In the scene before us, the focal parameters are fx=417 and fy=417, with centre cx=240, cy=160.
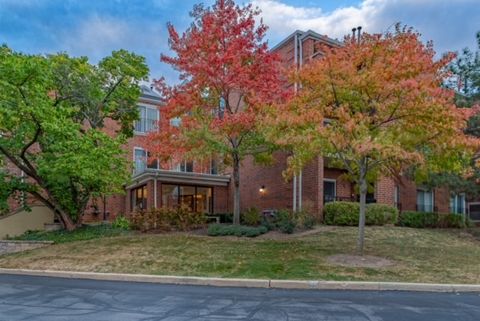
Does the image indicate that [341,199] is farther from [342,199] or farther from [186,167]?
[186,167]

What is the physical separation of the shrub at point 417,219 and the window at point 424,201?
3291 mm

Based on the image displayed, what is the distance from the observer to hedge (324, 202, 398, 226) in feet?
59.1

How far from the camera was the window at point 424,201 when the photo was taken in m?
23.9

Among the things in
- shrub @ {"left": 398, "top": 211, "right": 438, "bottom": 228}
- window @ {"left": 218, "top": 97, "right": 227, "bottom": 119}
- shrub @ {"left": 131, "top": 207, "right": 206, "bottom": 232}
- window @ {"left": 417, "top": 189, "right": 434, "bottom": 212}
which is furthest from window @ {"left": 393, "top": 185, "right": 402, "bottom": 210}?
shrub @ {"left": 131, "top": 207, "right": 206, "bottom": 232}

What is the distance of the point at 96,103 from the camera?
18.7m

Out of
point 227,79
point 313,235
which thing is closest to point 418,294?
point 313,235

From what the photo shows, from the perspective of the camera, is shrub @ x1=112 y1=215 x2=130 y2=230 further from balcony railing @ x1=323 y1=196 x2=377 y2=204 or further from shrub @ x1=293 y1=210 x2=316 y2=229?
balcony railing @ x1=323 y1=196 x2=377 y2=204

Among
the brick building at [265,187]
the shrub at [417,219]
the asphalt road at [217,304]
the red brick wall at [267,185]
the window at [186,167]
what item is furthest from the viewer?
the window at [186,167]

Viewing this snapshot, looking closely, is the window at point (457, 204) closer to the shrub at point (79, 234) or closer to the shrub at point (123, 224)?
the shrub at point (123, 224)

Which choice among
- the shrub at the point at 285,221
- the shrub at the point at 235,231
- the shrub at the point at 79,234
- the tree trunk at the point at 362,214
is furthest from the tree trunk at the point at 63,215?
the tree trunk at the point at 362,214

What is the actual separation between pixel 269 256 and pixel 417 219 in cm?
1113

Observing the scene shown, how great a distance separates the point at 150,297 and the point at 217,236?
7.66 meters

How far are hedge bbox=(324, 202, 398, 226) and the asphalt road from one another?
9.43 meters

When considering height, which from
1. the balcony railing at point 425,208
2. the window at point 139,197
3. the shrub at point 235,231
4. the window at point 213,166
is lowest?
the shrub at point 235,231
